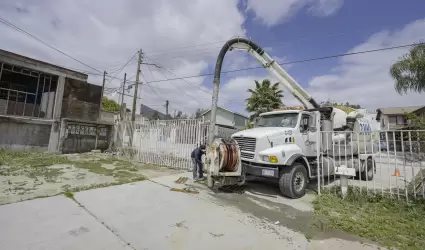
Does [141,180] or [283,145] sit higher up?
[283,145]

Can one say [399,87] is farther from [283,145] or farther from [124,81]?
[124,81]

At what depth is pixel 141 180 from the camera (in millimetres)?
7234

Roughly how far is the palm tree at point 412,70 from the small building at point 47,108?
1772 cm

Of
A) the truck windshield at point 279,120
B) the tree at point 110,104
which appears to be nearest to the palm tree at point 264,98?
the truck windshield at point 279,120

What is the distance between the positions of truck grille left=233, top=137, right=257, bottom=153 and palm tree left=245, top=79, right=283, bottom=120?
42.5 feet

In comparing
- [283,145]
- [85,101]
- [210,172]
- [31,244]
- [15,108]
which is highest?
[85,101]

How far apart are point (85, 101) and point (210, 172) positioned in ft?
48.1

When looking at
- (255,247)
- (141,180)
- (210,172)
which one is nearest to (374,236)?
(255,247)

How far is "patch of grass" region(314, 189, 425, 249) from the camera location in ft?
11.5

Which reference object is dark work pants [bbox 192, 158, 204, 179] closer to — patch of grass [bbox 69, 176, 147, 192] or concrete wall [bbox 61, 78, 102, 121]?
patch of grass [bbox 69, 176, 147, 192]

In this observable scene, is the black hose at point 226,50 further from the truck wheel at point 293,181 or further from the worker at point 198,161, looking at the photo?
the truck wheel at point 293,181

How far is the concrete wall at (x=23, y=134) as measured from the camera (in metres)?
12.2

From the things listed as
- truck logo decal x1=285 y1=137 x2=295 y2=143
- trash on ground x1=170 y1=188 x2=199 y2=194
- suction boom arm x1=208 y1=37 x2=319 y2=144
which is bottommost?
trash on ground x1=170 y1=188 x2=199 y2=194

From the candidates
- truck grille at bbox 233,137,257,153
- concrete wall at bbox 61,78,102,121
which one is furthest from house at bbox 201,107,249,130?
truck grille at bbox 233,137,257,153
